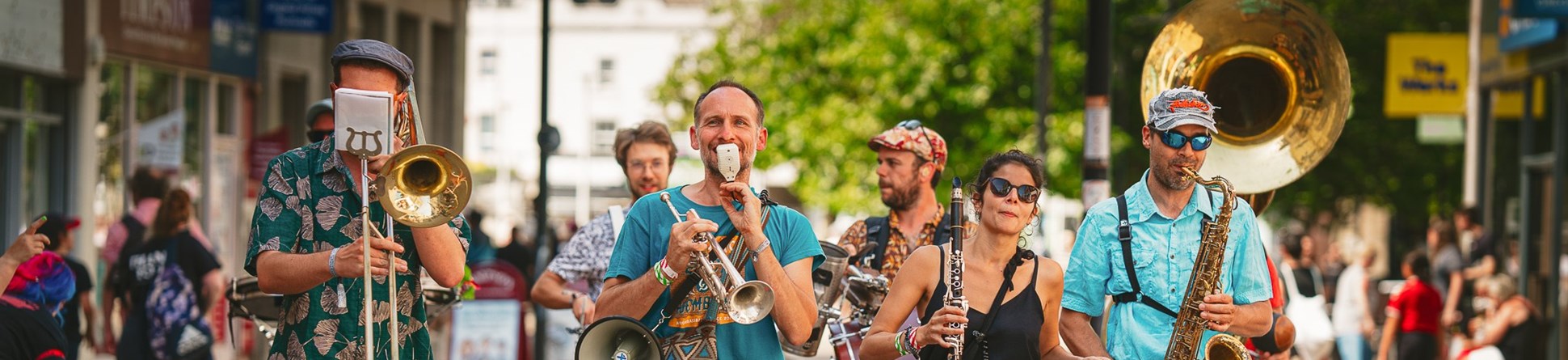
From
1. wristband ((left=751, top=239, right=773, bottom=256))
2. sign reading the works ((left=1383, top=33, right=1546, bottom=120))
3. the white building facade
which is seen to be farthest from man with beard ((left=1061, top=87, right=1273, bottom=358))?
the white building facade

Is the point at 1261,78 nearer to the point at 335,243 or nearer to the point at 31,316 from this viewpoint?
the point at 335,243

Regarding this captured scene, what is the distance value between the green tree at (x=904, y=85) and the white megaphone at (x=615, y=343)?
21633 millimetres

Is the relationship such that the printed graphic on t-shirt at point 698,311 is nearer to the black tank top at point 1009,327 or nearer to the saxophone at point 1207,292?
the black tank top at point 1009,327

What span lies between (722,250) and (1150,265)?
1.41m

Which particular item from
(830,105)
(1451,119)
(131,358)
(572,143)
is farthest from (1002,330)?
(572,143)

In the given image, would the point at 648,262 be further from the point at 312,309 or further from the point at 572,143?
the point at 572,143

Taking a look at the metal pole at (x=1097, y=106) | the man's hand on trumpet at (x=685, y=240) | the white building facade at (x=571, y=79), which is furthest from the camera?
the white building facade at (x=571, y=79)

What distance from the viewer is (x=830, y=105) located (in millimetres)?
31188

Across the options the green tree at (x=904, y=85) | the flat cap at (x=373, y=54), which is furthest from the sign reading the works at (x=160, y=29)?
the green tree at (x=904, y=85)

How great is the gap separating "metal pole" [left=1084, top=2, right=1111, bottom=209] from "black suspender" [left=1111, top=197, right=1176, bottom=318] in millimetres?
3656

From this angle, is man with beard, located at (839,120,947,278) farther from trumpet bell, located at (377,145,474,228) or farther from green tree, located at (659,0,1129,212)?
green tree, located at (659,0,1129,212)

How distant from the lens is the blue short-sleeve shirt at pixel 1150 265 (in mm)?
5371

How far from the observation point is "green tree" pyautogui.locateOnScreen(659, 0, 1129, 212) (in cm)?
2762

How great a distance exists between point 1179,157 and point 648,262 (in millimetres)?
1636
